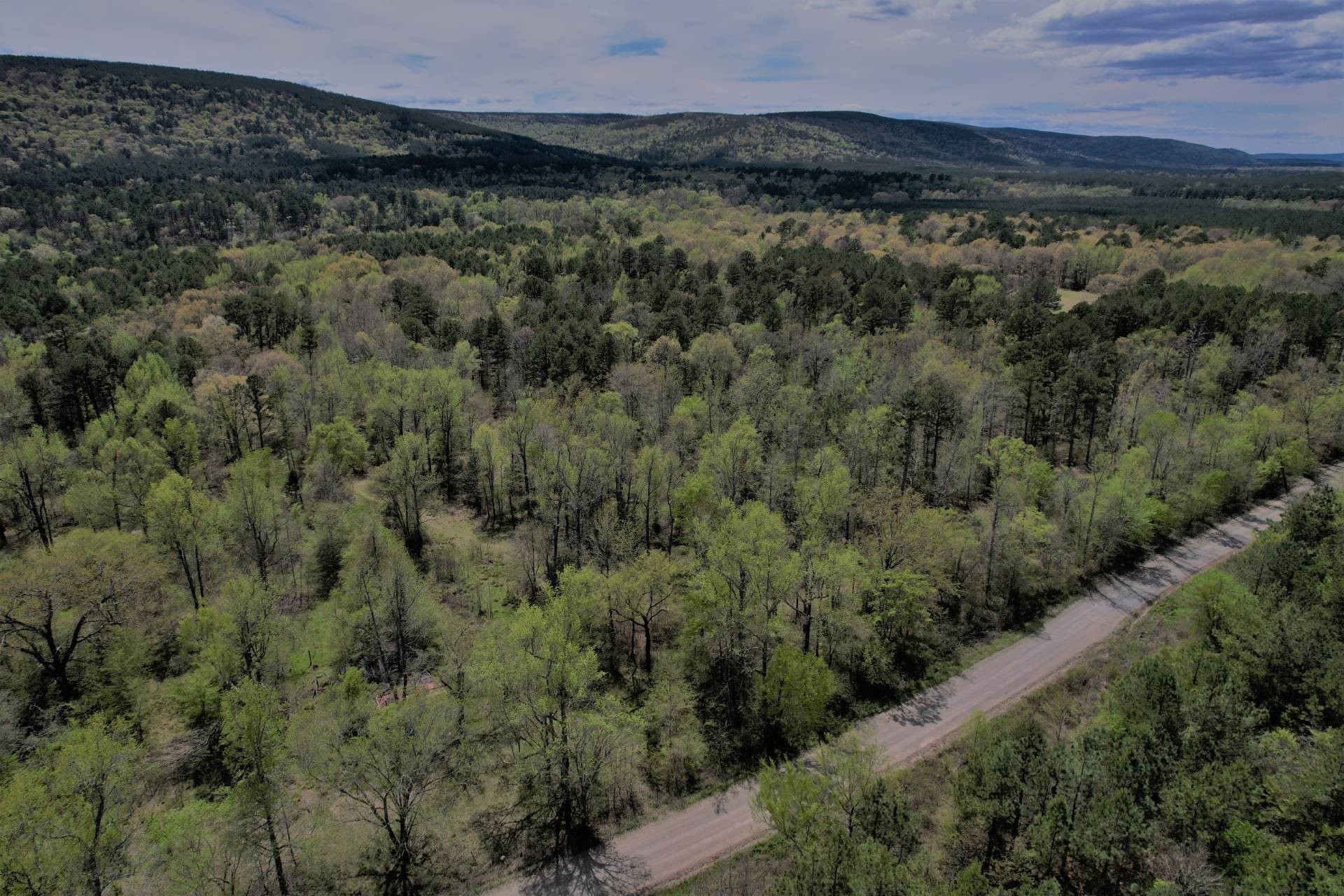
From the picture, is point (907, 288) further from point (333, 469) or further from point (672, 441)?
point (333, 469)

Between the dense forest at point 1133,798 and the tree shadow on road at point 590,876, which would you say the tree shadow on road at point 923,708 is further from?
the tree shadow on road at point 590,876

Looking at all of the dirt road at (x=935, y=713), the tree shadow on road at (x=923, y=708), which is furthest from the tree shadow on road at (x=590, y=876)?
the tree shadow on road at (x=923, y=708)

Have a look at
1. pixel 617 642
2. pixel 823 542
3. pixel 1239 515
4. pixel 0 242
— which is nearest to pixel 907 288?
pixel 1239 515

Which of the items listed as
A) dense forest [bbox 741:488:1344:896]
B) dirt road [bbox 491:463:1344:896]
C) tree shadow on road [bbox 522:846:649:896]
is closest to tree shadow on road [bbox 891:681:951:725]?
dirt road [bbox 491:463:1344:896]

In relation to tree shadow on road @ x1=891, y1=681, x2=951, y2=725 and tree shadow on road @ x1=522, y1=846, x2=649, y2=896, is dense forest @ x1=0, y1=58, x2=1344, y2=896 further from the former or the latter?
tree shadow on road @ x1=522, y1=846, x2=649, y2=896

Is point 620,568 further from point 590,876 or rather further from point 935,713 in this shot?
point 935,713

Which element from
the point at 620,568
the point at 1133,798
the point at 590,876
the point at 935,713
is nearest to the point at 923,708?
the point at 935,713

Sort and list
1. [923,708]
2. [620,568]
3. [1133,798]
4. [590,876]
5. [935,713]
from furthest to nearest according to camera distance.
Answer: [620,568]
[923,708]
[935,713]
[590,876]
[1133,798]
